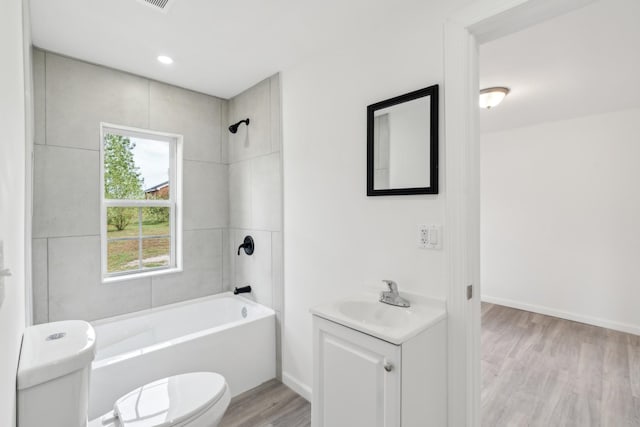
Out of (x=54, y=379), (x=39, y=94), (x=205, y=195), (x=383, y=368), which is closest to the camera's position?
(x=54, y=379)

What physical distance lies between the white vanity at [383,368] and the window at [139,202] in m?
1.94

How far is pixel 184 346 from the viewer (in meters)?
2.07

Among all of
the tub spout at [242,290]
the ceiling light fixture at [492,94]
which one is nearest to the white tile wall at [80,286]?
the tub spout at [242,290]

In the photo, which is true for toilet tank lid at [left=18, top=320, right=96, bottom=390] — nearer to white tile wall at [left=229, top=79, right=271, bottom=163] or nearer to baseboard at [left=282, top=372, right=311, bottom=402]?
baseboard at [left=282, top=372, right=311, bottom=402]

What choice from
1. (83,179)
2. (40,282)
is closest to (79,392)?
(40,282)

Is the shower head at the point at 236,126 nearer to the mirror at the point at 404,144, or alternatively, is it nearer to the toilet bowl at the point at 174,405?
the mirror at the point at 404,144

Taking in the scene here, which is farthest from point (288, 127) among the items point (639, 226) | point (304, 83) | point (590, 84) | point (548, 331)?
point (639, 226)

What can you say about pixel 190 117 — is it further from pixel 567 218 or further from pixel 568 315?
pixel 568 315

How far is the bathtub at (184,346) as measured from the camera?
186 cm

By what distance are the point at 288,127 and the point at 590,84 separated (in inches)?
108

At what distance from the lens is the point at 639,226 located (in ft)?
11.1

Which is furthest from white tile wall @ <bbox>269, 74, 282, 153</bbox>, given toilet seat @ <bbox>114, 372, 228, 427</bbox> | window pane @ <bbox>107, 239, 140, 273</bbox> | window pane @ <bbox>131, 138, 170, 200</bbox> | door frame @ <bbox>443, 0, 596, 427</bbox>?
toilet seat @ <bbox>114, 372, 228, 427</bbox>

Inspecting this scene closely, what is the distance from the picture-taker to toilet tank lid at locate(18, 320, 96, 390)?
3.37 feet

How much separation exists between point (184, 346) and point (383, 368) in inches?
57.9
